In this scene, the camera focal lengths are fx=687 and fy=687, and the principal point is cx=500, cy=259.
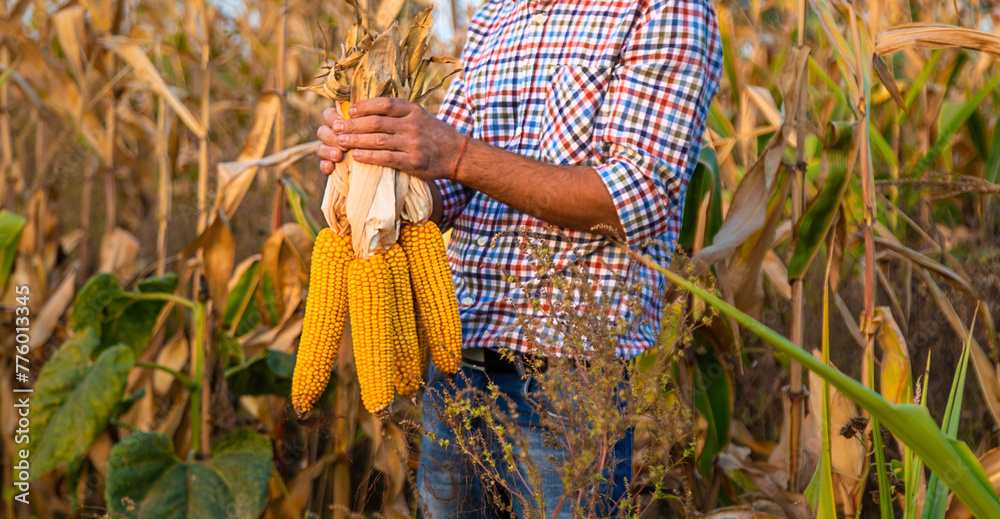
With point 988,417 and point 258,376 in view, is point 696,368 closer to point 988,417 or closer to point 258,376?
point 988,417

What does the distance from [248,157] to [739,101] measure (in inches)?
68.9

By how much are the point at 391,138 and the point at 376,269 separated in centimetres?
24

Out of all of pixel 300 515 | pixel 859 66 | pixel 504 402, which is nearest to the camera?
pixel 859 66

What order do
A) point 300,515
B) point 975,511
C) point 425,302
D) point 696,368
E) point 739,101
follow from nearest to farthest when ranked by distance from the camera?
point 975,511, point 425,302, point 696,368, point 300,515, point 739,101

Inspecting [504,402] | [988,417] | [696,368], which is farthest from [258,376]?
[988,417]

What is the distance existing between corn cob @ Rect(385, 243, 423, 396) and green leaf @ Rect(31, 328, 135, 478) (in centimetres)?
120

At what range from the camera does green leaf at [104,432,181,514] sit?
6.23 ft

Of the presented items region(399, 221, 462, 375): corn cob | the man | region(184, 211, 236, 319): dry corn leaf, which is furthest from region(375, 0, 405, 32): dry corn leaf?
region(184, 211, 236, 319): dry corn leaf

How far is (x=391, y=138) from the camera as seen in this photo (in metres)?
1.26

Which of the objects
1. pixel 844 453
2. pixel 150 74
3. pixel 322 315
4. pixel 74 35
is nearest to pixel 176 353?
pixel 150 74

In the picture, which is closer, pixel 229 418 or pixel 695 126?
pixel 695 126

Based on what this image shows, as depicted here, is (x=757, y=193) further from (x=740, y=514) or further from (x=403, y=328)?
(x=403, y=328)

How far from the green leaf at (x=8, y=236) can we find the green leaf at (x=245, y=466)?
135cm

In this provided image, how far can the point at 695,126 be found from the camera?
149cm
